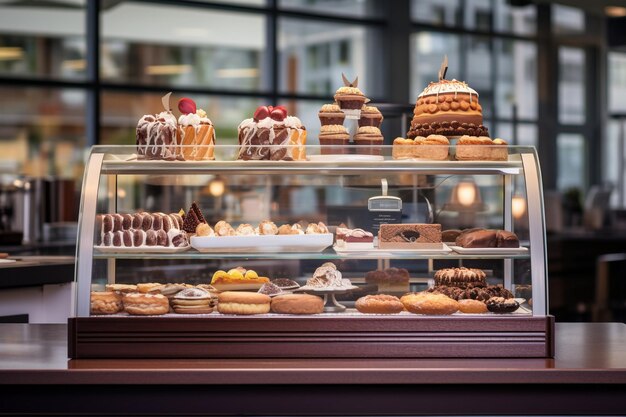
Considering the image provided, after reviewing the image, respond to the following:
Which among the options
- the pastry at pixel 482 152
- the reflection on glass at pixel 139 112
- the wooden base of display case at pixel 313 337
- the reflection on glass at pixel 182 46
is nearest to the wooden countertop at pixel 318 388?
the wooden base of display case at pixel 313 337

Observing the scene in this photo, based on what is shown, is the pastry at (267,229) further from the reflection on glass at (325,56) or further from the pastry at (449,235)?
the reflection on glass at (325,56)

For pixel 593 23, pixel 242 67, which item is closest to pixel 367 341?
pixel 242 67

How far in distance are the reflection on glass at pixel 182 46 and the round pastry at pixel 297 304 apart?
5.38m

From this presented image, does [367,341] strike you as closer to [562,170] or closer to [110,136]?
[110,136]

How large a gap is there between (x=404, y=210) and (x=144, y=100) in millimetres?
5181

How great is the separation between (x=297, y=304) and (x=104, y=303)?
2.00ft

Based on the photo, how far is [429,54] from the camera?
945 cm

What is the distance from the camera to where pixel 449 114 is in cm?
307

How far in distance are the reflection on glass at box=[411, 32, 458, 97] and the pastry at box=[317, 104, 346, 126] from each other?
6.22m

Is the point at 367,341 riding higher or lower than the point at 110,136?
lower

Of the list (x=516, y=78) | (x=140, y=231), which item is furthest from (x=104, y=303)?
(x=516, y=78)

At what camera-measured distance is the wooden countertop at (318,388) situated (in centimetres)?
253

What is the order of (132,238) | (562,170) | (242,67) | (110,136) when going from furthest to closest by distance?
(562,170), (242,67), (110,136), (132,238)

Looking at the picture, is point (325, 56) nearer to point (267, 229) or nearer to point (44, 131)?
point (44, 131)
